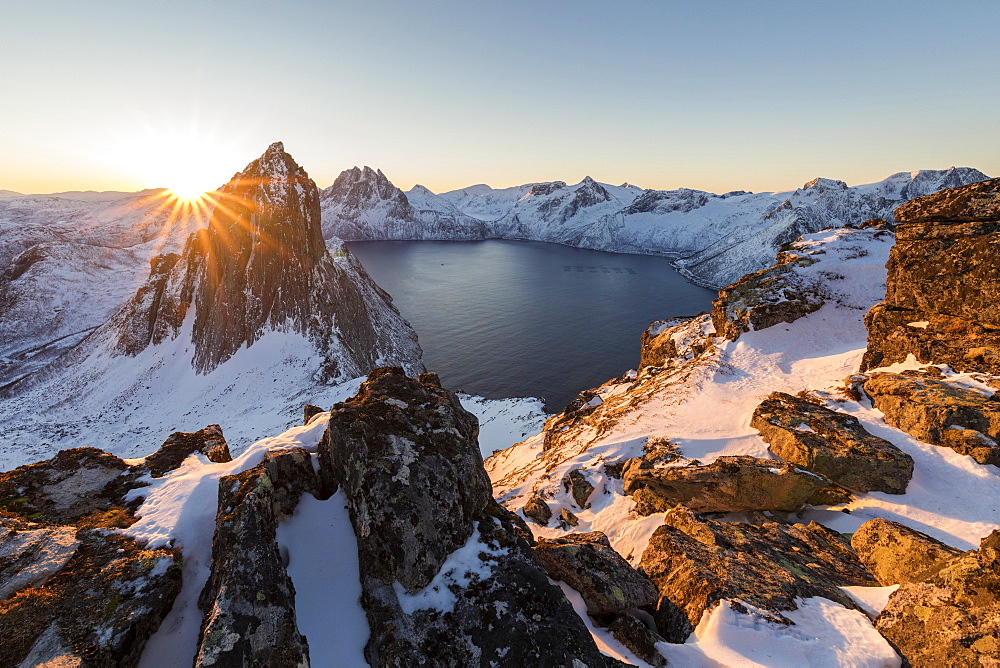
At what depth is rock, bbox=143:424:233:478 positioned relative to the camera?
12.7 meters

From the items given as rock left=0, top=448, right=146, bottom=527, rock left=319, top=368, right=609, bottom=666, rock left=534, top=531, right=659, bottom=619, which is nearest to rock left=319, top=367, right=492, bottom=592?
rock left=319, top=368, right=609, bottom=666

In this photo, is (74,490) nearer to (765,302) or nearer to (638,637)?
(638,637)

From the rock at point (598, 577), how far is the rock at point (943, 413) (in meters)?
14.5

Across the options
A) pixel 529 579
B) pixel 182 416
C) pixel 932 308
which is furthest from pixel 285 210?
pixel 932 308

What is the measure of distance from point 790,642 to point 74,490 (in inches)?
778

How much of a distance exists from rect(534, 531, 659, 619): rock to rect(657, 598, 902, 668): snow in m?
1.56

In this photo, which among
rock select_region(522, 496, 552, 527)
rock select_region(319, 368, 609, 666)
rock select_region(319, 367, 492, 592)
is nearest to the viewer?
rock select_region(319, 368, 609, 666)

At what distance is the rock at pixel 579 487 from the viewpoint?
73.0ft

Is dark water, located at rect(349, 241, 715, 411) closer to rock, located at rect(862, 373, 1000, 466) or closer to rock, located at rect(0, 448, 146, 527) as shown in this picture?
rock, located at rect(862, 373, 1000, 466)

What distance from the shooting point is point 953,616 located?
8.68 metres

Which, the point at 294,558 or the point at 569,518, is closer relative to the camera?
the point at 294,558

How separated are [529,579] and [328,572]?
16.3 feet

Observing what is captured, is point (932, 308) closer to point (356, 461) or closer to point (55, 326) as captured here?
point (356, 461)

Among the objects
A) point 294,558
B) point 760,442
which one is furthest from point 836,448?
point 294,558
